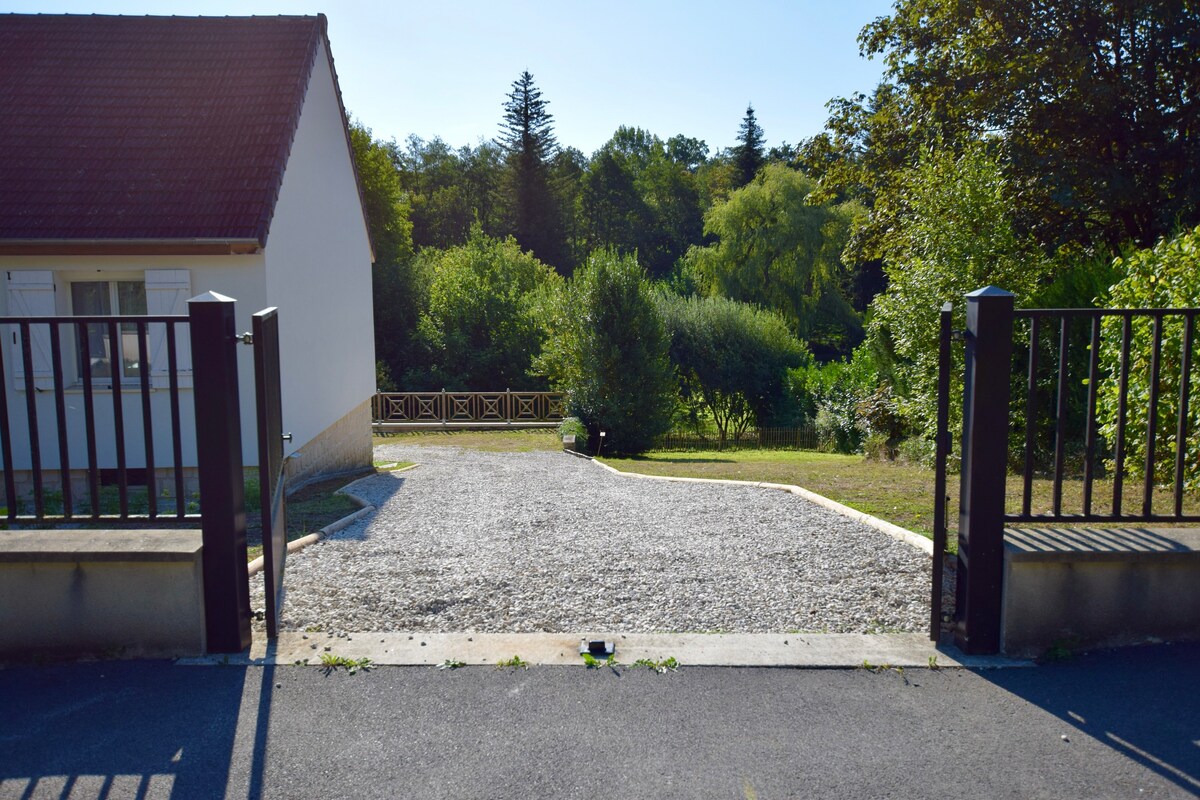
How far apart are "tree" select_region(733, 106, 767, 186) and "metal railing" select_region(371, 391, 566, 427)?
1363 inches

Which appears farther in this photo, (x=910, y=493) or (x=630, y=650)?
(x=910, y=493)

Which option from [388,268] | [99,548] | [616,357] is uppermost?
[388,268]

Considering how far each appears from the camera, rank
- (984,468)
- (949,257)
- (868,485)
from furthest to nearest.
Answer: (949,257)
(868,485)
(984,468)

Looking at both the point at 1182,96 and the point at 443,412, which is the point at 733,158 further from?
the point at 1182,96

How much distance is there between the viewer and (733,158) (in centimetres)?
6388

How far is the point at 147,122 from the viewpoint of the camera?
12805 mm

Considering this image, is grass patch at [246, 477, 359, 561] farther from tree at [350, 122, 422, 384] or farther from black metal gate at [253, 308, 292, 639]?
tree at [350, 122, 422, 384]

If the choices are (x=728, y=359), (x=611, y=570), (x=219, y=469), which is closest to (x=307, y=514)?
(x=611, y=570)

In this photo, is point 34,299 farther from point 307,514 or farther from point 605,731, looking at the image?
point 605,731

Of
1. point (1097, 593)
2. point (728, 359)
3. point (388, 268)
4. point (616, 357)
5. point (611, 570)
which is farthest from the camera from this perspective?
point (388, 268)

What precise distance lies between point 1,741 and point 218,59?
12577mm

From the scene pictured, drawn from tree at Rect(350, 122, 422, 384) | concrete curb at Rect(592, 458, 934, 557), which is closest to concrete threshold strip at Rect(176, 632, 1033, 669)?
concrete curb at Rect(592, 458, 934, 557)

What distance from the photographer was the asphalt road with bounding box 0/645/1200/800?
3.29 metres

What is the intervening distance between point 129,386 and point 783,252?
33501 mm
